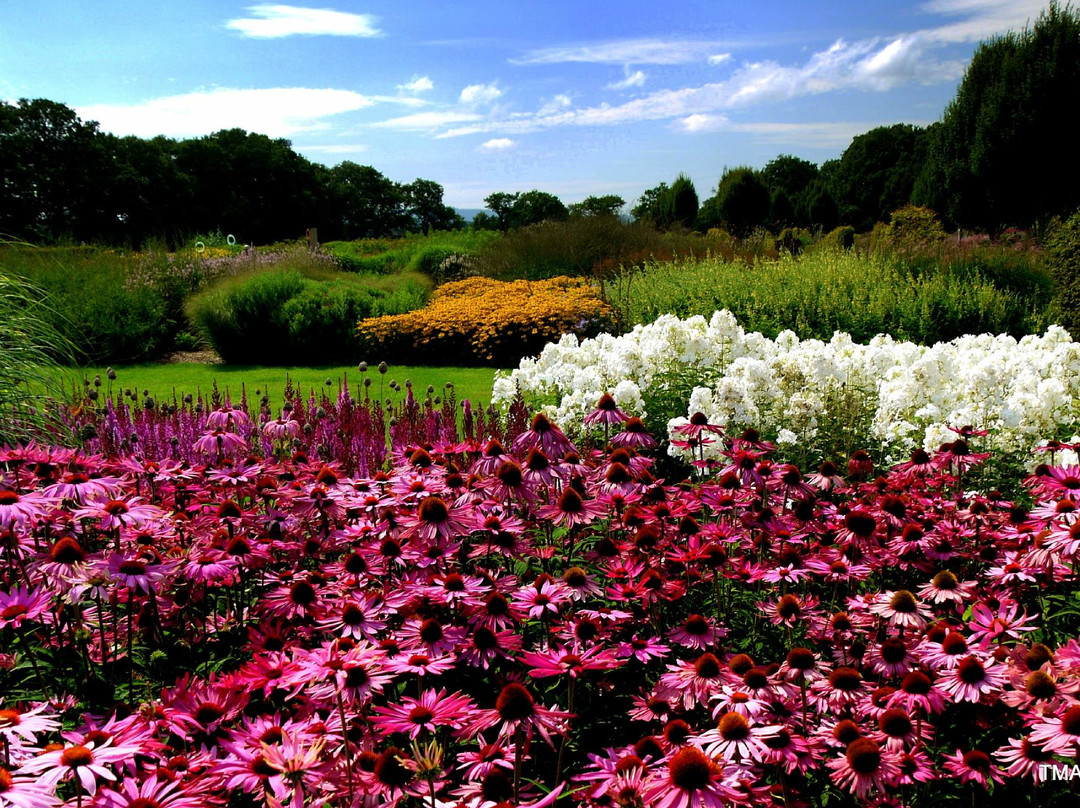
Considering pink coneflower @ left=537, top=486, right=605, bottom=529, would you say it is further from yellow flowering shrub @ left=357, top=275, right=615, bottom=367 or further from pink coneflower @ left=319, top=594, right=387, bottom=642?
yellow flowering shrub @ left=357, top=275, right=615, bottom=367

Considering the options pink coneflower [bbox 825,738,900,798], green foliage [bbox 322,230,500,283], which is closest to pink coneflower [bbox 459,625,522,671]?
pink coneflower [bbox 825,738,900,798]

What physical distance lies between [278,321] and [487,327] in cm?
342

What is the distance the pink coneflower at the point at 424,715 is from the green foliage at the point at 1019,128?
22897 millimetres

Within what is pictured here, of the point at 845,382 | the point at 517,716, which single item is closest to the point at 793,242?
the point at 845,382

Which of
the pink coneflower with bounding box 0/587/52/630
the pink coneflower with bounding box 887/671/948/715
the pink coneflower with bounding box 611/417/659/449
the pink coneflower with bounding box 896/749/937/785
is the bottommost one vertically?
the pink coneflower with bounding box 896/749/937/785

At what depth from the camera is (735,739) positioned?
4.57ft

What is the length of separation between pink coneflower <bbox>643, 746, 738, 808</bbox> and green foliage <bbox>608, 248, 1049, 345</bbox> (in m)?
6.20

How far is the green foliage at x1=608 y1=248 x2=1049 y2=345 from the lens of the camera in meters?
7.46

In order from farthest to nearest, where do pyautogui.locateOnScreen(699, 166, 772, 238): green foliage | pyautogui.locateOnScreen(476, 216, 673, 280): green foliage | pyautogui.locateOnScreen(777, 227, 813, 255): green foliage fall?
pyautogui.locateOnScreen(699, 166, 772, 238): green foliage
pyautogui.locateOnScreen(777, 227, 813, 255): green foliage
pyautogui.locateOnScreen(476, 216, 673, 280): green foliage

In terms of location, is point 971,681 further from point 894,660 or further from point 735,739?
point 735,739

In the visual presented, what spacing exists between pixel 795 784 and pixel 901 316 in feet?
22.6

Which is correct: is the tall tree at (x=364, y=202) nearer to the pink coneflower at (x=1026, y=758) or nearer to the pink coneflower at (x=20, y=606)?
the pink coneflower at (x=20, y=606)

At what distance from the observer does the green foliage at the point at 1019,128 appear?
64.8 feet

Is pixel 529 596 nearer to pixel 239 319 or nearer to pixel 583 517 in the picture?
pixel 583 517
